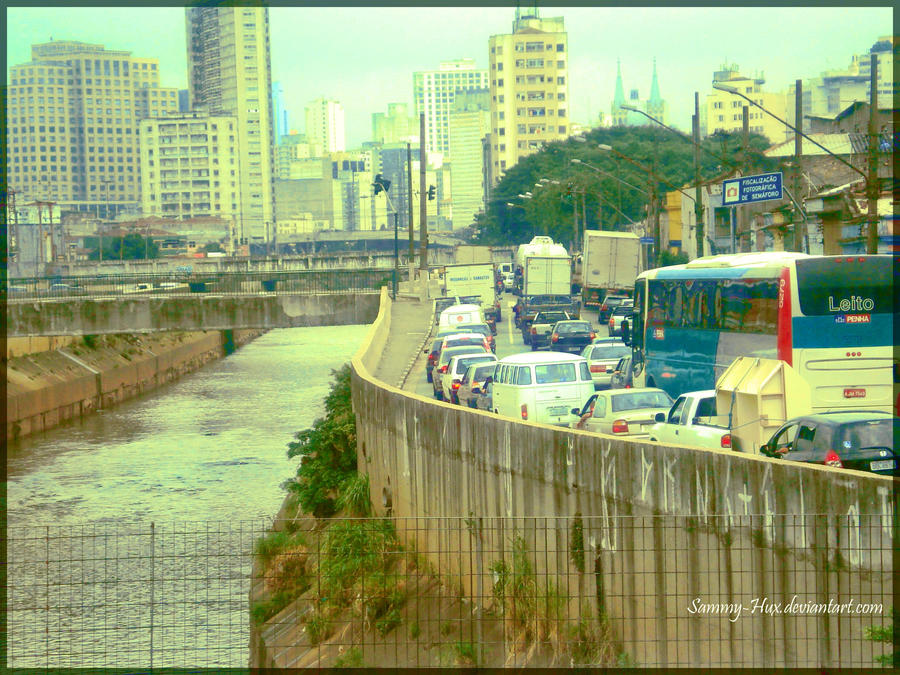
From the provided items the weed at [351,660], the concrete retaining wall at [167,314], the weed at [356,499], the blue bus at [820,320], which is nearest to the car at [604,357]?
the weed at [356,499]

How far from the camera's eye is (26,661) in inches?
672

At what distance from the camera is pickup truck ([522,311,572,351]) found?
46.7 m

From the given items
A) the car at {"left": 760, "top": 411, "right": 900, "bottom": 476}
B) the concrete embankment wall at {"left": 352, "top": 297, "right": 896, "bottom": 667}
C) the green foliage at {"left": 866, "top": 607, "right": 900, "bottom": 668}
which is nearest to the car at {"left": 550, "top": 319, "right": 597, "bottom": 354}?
the concrete embankment wall at {"left": 352, "top": 297, "right": 896, "bottom": 667}

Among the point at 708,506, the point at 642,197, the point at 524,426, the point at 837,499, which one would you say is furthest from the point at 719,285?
the point at 642,197

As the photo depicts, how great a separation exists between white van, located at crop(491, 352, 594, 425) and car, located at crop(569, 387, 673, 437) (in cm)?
282

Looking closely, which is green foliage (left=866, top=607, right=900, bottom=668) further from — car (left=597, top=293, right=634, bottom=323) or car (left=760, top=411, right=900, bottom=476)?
car (left=597, top=293, right=634, bottom=323)

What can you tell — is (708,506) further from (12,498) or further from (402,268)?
(402,268)

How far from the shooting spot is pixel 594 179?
3654 inches

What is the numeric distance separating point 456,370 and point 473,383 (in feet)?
8.41

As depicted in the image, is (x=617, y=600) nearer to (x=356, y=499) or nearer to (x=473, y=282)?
(x=356, y=499)

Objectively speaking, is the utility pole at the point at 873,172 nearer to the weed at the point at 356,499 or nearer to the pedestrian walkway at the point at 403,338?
the weed at the point at 356,499

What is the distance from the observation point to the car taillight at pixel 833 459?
43.4ft

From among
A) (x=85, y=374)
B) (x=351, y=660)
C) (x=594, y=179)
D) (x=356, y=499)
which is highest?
(x=594, y=179)

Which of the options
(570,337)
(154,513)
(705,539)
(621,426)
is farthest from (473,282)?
(705,539)
